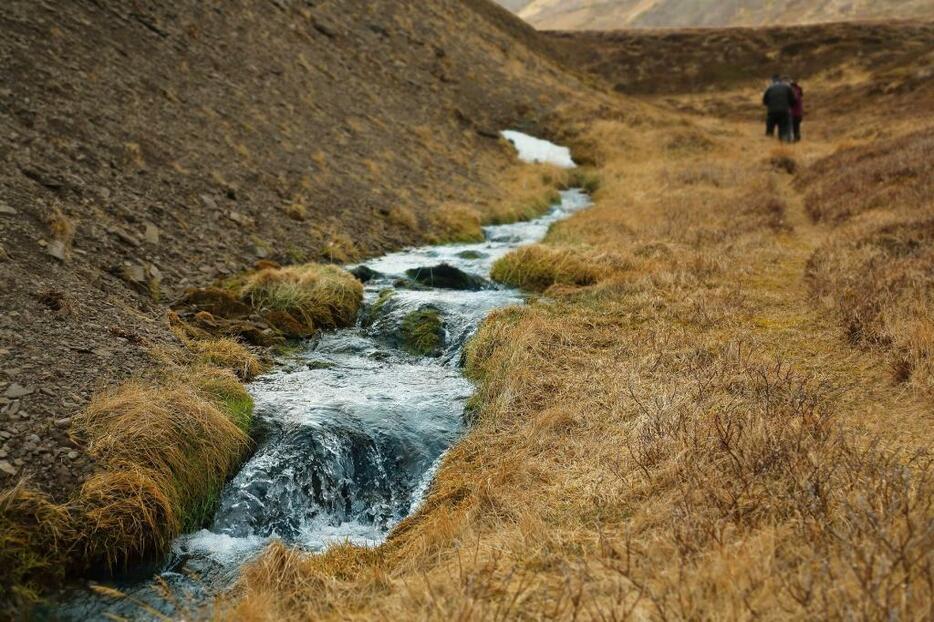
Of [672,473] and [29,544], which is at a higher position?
[672,473]

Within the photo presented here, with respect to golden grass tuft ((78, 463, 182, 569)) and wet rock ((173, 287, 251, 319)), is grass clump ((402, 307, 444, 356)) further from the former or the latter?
golden grass tuft ((78, 463, 182, 569))

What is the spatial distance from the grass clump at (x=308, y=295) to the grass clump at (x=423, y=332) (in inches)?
44.7

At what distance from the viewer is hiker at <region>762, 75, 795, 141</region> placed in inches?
1017

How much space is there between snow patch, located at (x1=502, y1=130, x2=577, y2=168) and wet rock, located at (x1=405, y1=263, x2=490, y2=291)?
563 inches

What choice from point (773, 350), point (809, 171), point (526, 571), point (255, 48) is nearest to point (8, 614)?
point (526, 571)

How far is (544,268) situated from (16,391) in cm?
804

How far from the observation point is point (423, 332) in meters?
9.73

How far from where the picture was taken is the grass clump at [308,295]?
10180 mm

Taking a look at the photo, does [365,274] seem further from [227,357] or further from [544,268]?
[227,357]

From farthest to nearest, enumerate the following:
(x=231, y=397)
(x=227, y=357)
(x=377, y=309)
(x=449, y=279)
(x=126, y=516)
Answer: (x=449, y=279)
(x=377, y=309)
(x=227, y=357)
(x=231, y=397)
(x=126, y=516)

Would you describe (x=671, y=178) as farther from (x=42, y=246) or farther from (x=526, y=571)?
(x=526, y=571)

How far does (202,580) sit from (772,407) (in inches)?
182

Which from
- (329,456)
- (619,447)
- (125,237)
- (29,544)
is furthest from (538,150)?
(29,544)

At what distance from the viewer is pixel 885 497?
377 cm
